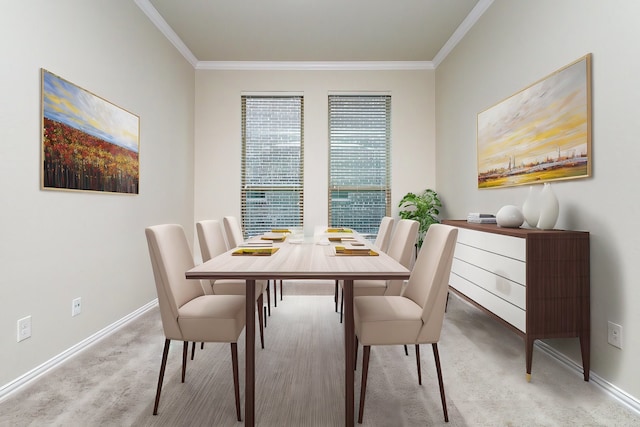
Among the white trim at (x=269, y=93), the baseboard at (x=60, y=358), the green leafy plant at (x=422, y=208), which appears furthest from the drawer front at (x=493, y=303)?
the white trim at (x=269, y=93)

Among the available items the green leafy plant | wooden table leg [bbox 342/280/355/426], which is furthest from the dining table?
the green leafy plant

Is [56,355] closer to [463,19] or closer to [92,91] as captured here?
[92,91]

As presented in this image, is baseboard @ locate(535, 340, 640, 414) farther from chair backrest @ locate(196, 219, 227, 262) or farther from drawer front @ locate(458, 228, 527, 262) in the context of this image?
chair backrest @ locate(196, 219, 227, 262)

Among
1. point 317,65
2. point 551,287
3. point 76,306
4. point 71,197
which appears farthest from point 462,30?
point 76,306

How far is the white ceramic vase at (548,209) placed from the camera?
6.84ft

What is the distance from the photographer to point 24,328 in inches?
75.6

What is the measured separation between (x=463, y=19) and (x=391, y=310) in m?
3.35

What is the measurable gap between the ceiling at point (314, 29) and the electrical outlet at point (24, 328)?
2.90 m

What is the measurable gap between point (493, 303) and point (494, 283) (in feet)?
0.47

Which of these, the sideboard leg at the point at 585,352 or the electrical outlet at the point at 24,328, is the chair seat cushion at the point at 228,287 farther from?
the sideboard leg at the point at 585,352

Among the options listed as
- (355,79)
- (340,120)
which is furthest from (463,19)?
(340,120)

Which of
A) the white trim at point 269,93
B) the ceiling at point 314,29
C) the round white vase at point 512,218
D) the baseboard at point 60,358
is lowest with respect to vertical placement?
the baseboard at point 60,358

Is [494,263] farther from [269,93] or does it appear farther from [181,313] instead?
[269,93]

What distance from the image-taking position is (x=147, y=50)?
3.28 metres
